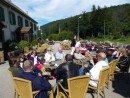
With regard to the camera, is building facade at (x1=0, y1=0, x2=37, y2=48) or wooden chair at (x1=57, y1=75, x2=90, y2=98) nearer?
wooden chair at (x1=57, y1=75, x2=90, y2=98)

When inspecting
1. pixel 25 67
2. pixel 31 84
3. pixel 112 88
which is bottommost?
pixel 112 88

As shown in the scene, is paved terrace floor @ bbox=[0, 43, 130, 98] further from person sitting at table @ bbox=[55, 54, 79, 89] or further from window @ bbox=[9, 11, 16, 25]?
window @ bbox=[9, 11, 16, 25]

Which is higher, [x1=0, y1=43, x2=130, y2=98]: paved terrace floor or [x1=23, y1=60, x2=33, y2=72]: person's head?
[x1=23, y1=60, x2=33, y2=72]: person's head

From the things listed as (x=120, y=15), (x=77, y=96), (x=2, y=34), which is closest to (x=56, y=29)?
(x=120, y=15)

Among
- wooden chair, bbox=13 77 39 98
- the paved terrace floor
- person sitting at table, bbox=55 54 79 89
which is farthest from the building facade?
wooden chair, bbox=13 77 39 98

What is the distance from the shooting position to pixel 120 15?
4281 inches

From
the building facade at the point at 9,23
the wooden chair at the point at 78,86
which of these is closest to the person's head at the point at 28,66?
the wooden chair at the point at 78,86

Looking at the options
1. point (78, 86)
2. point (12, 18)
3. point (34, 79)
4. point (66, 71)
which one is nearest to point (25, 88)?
point (34, 79)

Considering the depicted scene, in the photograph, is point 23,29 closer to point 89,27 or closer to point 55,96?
point 55,96

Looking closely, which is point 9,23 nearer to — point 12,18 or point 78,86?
point 12,18

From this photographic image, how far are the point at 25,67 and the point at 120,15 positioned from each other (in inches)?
4195

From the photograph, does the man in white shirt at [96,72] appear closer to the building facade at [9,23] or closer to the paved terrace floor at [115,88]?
the paved terrace floor at [115,88]

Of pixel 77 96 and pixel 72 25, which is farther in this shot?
pixel 72 25

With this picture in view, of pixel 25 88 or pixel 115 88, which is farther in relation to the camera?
pixel 115 88
